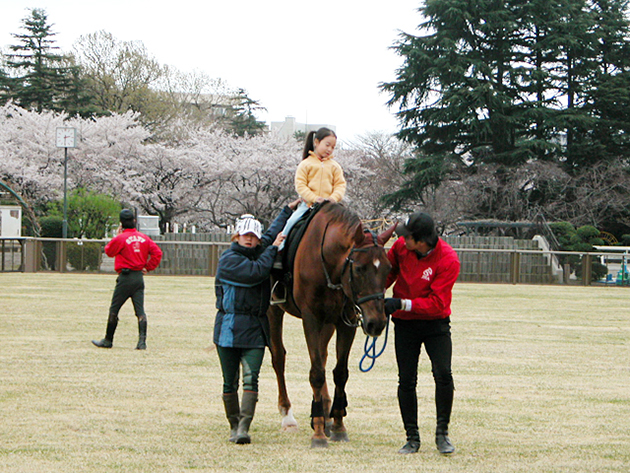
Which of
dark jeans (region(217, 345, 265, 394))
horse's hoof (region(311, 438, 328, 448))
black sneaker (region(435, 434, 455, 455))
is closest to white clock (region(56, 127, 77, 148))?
dark jeans (region(217, 345, 265, 394))

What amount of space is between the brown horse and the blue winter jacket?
0.96 ft

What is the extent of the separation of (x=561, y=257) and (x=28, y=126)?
2823cm

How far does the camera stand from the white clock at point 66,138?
3353cm

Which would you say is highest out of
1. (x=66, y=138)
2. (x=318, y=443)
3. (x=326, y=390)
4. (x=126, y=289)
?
(x=66, y=138)

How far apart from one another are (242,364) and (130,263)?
18.7 ft

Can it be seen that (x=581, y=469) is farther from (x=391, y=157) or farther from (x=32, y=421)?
(x=391, y=157)

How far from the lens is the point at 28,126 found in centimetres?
4262

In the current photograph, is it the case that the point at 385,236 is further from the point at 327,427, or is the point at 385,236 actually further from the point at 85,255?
the point at 85,255

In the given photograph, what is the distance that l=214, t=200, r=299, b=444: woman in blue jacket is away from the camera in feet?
18.6

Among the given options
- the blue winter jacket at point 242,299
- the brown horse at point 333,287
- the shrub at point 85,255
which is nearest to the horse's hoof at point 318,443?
the brown horse at point 333,287

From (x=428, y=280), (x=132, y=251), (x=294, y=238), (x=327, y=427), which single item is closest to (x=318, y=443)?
(x=327, y=427)

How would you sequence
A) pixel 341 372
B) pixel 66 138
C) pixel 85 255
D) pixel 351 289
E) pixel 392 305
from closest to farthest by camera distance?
pixel 392 305, pixel 351 289, pixel 341 372, pixel 85 255, pixel 66 138

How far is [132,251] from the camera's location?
10914 millimetres

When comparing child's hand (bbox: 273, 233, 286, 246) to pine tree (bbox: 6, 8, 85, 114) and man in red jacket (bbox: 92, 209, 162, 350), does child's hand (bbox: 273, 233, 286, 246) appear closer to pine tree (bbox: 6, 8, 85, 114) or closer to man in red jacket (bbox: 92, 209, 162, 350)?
man in red jacket (bbox: 92, 209, 162, 350)
